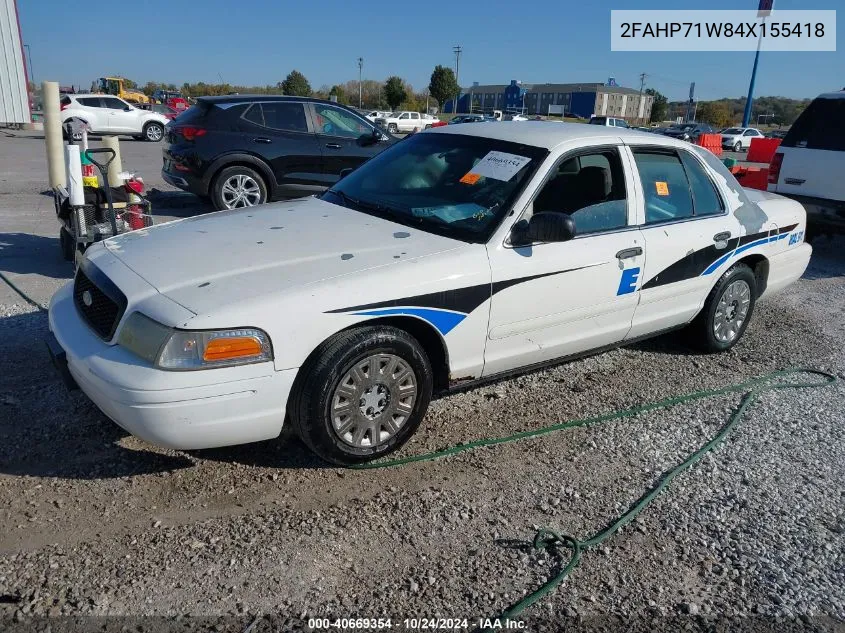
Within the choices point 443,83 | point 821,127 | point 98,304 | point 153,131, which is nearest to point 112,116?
point 153,131

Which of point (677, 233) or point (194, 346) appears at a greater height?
point (677, 233)

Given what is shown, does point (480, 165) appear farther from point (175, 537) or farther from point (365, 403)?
point (175, 537)

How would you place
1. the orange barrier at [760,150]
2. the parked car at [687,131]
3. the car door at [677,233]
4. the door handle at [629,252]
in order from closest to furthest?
the door handle at [629,252] < the car door at [677,233] < the orange barrier at [760,150] < the parked car at [687,131]

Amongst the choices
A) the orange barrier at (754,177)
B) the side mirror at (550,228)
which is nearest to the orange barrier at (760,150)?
the orange barrier at (754,177)

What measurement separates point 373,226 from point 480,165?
765mm

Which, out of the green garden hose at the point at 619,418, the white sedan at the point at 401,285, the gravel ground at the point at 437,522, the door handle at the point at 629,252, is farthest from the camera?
the door handle at the point at 629,252

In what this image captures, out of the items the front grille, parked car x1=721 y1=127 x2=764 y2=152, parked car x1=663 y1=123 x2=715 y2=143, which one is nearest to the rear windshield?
the front grille

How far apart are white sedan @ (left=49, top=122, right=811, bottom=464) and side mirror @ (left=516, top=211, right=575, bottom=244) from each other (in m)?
0.01

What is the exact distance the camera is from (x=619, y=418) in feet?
14.1

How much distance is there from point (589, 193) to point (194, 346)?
2.56 meters

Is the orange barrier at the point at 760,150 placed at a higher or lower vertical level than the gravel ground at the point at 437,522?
higher

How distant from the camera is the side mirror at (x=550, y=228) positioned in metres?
3.63

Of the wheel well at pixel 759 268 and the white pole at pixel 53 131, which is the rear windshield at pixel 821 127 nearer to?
the wheel well at pixel 759 268

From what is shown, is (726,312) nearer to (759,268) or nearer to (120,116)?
(759,268)
